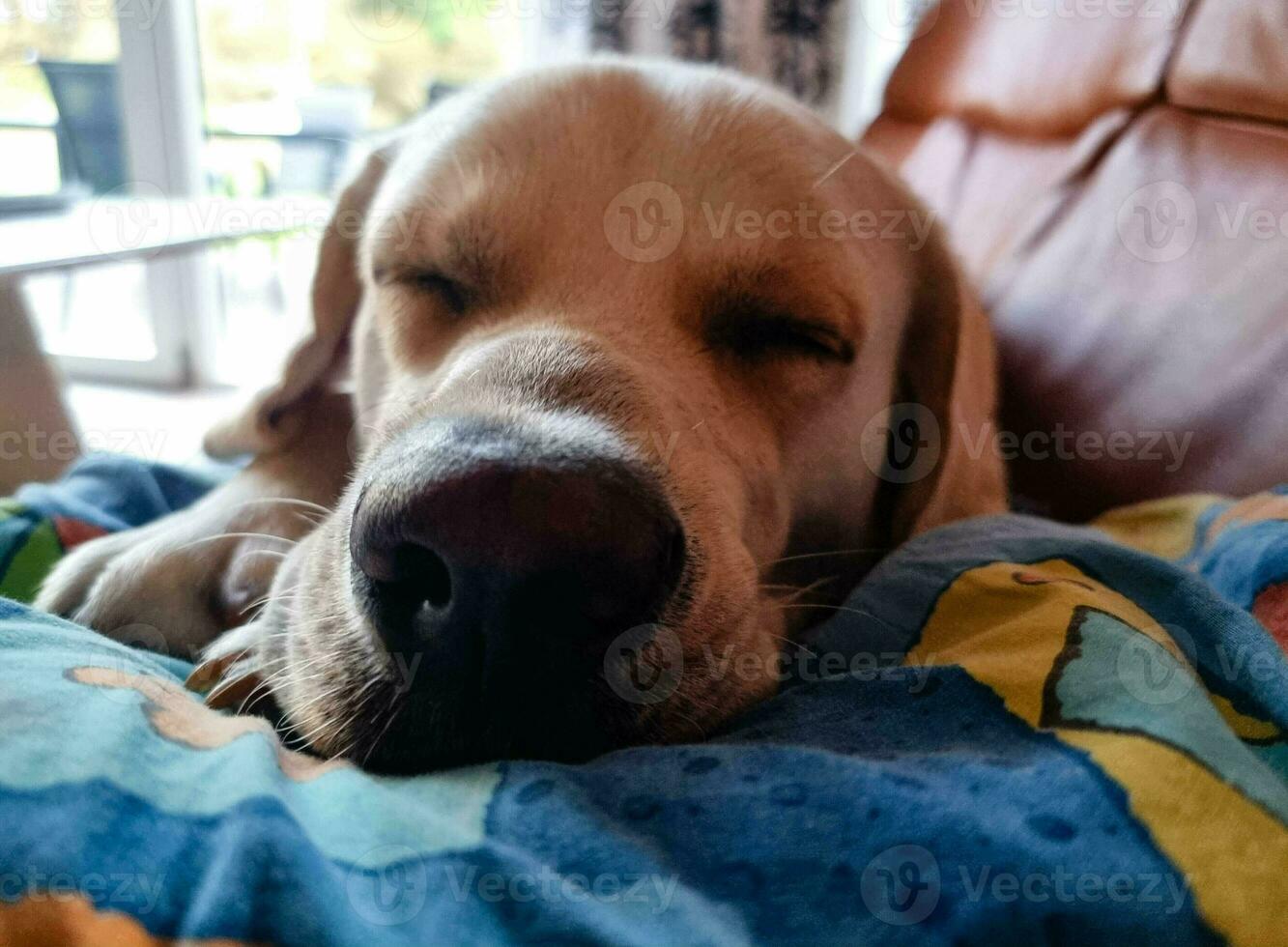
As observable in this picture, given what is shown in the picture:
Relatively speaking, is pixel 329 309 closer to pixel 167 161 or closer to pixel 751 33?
pixel 751 33

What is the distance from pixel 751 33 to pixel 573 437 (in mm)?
3927

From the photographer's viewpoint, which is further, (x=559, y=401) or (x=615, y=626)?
(x=559, y=401)

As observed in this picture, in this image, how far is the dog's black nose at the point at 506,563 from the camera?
650 mm

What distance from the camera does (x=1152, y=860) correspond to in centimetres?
53

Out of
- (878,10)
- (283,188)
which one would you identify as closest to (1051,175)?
(878,10)

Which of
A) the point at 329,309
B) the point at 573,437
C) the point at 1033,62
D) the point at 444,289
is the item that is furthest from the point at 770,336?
the point at 1033,62

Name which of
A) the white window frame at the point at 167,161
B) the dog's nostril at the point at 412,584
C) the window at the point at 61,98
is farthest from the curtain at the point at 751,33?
the dog's nostril at the point at 412,584

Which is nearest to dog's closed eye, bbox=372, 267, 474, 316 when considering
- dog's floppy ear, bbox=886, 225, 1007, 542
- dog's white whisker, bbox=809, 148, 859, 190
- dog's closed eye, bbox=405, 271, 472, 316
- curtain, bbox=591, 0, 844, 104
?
dog's closed eye, bbox=405, 271, 472, 316

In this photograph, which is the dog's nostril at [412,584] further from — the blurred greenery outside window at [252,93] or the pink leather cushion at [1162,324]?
the blurred greenery outside window at [252,93]

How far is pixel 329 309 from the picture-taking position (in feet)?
5.45

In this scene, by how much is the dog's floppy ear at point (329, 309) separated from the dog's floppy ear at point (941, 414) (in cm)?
97

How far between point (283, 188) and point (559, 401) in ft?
17.1

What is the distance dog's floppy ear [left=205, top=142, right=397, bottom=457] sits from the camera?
158cm

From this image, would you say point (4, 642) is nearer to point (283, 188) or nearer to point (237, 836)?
point (237, 836)
